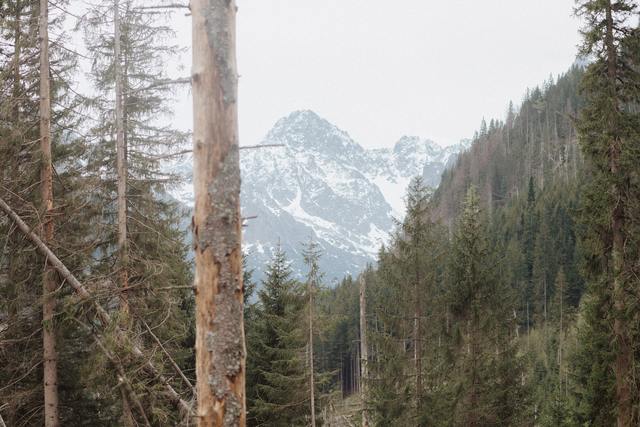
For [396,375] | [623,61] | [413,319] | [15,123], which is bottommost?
[396,375]

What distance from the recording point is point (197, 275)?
11.0 feet

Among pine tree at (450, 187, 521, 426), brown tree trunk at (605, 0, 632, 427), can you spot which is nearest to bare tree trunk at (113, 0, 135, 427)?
brown tree trunk at (605, 0, 632, 427)

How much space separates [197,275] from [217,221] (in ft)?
1.34

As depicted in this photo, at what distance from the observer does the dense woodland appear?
18.8 ft

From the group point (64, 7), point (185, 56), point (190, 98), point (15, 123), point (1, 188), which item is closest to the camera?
point (190, 98)

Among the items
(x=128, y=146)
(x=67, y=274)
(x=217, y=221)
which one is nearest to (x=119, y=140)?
(x=128, y=146)

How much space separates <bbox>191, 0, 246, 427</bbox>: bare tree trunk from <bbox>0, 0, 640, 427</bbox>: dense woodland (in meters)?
0.02

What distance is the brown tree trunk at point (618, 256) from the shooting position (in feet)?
27.5

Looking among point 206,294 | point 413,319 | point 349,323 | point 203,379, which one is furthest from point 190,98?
point 349,323

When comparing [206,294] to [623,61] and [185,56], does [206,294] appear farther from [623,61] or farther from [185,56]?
[623,61]

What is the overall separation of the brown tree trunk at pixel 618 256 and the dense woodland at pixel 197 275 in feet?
0.12

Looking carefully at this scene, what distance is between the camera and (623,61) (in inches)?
345

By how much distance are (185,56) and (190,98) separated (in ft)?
20.5

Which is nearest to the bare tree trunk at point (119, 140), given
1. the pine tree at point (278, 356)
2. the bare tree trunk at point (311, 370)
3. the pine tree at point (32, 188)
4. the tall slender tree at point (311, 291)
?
the pine tree at point (32, 188)
